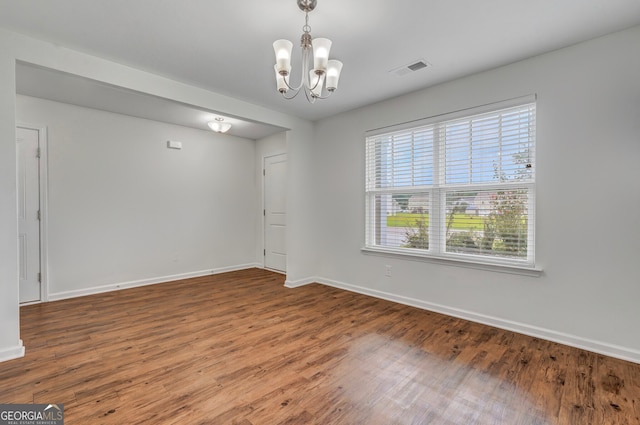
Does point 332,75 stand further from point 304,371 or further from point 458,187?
point 304,371

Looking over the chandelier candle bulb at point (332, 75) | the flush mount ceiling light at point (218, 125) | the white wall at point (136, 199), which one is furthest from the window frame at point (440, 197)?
the white wall at point (136, 199)

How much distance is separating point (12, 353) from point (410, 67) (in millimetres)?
4247

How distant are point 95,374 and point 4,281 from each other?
1.07m

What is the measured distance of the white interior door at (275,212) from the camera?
5496mm

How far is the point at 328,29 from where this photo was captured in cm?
229

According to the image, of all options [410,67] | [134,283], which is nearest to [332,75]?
[410,67]

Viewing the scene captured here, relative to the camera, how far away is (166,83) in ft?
10.2

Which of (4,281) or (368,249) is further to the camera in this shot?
(368,249)

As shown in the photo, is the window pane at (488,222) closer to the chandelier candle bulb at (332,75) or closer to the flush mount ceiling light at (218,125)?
the chandelier candle bulb at (332,75)

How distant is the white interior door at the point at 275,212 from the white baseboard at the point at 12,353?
11.7ft

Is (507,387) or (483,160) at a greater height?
(483,160)

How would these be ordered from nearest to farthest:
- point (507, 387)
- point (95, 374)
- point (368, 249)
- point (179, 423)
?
point (179, 423), point (507, 387), point (95, 374), point (368, 249)

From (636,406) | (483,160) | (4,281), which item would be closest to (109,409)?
(4,281)

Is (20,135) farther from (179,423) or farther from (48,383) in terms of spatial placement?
(179,423)
